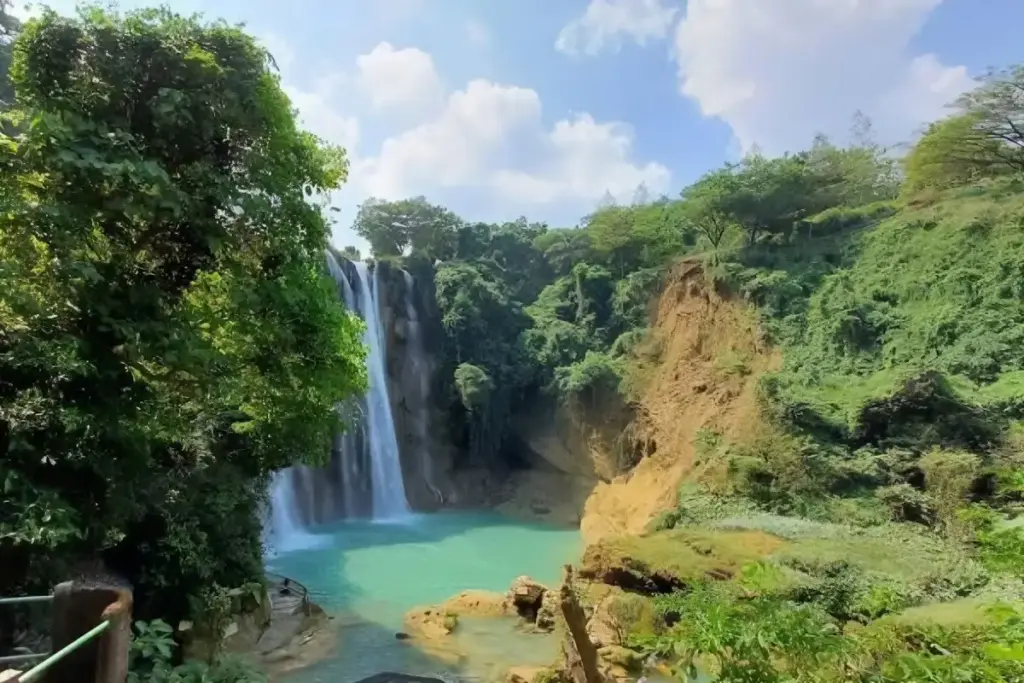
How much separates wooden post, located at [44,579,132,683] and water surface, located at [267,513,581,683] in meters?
8.78

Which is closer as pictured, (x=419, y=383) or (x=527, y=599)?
(x=527, y=599)

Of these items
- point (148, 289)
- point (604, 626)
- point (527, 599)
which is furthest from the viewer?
point (527, 599)

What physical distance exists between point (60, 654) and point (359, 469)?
921 inches

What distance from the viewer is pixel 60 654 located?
203 cm

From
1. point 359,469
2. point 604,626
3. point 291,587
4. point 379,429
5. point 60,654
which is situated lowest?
point 604,626

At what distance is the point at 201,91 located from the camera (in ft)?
24.7

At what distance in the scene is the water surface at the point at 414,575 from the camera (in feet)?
35.9

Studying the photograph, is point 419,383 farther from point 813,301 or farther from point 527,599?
point 527,599

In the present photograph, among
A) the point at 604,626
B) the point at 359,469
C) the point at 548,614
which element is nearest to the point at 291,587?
the point at 548,614

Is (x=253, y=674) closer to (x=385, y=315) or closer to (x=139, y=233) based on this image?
(x=139, y=233)

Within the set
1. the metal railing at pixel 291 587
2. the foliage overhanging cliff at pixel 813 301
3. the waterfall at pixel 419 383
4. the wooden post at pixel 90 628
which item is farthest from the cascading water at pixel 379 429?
the wooden post at pixel 90 628

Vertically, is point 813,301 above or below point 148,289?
above

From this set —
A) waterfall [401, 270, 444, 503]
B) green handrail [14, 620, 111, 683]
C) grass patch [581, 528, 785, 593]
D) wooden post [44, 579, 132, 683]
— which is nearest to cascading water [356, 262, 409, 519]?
waterfall [401, 270, 444, 503]

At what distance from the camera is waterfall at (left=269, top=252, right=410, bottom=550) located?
22312 millimetres
